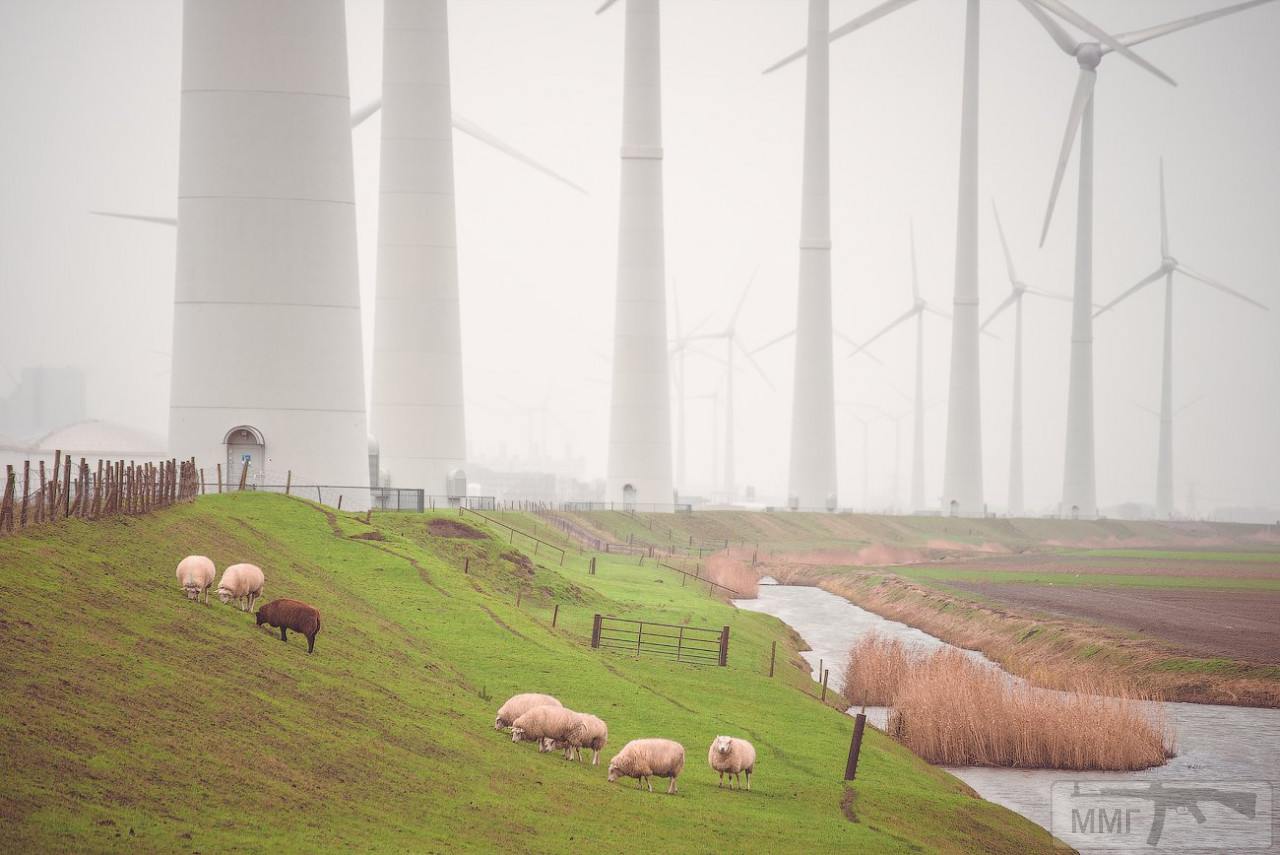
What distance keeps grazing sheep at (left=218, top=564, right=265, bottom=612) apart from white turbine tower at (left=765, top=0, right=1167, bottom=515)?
397 ft

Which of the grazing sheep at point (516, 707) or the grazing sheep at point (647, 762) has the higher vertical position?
the grazing sheep at point (516, 707)

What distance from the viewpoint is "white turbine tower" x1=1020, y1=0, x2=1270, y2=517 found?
134 metres

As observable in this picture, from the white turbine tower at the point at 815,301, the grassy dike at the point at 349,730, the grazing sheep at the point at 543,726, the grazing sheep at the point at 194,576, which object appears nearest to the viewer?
the grassy dike at the point at 349,730

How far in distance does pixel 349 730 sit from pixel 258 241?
33.9 meters

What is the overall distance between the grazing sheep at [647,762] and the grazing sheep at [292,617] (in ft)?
22.5

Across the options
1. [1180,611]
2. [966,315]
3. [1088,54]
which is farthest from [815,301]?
[1180,611]

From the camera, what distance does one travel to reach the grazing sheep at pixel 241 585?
32.2 m

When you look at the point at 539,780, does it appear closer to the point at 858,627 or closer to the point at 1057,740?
the point at 1057,740

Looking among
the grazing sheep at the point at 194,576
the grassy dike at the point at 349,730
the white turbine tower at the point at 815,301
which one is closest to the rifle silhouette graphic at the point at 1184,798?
the grassy dike at the point at 349,730

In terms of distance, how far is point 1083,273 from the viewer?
6727 inches

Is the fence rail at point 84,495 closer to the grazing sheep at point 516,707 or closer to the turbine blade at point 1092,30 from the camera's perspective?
the grazing sheep at point 516,707

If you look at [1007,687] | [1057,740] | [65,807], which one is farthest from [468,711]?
[1007,687]

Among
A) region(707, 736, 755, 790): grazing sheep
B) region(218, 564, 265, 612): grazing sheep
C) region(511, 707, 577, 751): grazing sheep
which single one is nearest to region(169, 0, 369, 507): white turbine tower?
region(218, 564, 265, 612): grazing sheep

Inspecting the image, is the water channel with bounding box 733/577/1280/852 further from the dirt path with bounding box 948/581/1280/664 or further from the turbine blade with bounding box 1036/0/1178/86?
the turbine blade with bounding box 1036/0/1178/86
